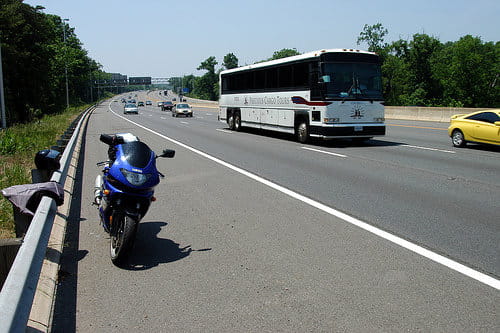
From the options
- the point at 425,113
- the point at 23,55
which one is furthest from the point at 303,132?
the point at 23,55

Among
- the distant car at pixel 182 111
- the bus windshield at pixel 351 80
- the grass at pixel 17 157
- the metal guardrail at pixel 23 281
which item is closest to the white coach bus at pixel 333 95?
the bus windshield at pixel 351 80

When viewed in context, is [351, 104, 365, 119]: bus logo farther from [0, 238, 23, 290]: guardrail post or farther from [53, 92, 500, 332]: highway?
[0, 238, 23, 290]: guardrail post

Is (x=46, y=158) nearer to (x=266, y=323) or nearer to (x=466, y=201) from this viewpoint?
(x=266, y=323)

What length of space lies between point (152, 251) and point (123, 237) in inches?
29.6

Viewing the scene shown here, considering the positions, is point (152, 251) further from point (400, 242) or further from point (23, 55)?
point (23, 55)

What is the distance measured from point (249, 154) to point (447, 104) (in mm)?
78617

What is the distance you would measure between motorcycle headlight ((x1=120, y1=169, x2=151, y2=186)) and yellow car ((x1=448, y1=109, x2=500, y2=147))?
526 inches

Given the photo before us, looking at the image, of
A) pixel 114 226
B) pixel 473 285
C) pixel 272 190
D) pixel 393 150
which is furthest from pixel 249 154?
pixel 473 285

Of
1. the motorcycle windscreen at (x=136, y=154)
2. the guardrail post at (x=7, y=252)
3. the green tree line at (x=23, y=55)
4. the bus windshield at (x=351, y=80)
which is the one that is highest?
the green tree line at (x=23, y=55)

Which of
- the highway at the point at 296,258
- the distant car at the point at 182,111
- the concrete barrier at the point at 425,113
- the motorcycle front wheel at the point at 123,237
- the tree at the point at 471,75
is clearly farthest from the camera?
the tree at the point at 471,75

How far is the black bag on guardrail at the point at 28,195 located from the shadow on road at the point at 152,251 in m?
1.10

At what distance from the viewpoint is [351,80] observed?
1755cm

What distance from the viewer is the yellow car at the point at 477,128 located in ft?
51.1

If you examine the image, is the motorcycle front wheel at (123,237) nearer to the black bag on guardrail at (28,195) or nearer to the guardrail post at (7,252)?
the black bag on guardrail at (28,195)
